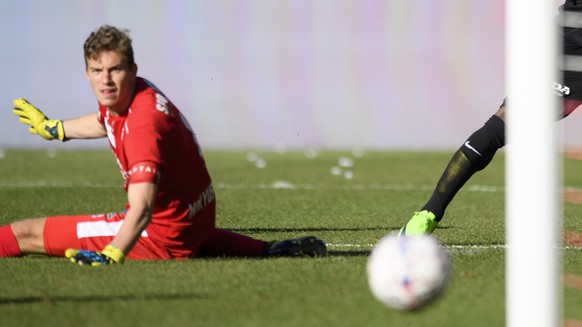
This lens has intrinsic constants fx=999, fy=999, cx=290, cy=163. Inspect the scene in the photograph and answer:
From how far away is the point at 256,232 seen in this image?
761 cm

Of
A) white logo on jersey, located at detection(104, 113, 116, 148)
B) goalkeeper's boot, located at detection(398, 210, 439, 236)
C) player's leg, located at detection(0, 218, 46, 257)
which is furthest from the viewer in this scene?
goalkeeper's boot, located at detection(398, 210, 439, 236)

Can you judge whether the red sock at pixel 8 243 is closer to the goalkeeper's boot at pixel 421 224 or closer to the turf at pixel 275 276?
the turf at pixel 275 276

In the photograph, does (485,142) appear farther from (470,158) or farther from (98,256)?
(98,256)

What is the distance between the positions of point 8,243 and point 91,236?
53 centimetres

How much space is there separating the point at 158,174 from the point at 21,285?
884 mm

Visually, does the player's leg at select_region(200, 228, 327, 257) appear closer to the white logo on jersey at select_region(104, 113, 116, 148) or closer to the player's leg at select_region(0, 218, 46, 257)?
the white logo on jersey at select_region(104, 113, 116, 148)

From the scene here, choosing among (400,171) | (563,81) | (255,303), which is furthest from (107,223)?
(400,171)

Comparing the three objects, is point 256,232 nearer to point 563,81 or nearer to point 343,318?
point 563,81

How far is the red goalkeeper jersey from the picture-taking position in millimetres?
5277

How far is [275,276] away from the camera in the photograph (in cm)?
521

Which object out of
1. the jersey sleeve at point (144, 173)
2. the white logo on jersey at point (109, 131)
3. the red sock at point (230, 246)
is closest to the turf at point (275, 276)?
the red sock at point (230, 246)

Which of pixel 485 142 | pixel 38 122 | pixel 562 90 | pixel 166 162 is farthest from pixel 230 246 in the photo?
pixel 562 90

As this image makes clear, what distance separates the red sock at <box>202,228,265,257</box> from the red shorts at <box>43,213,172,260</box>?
300 millimetres

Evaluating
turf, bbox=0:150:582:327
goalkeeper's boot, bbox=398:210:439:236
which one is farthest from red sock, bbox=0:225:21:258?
goalkeeper's boot, bbox=398:210:439:236
